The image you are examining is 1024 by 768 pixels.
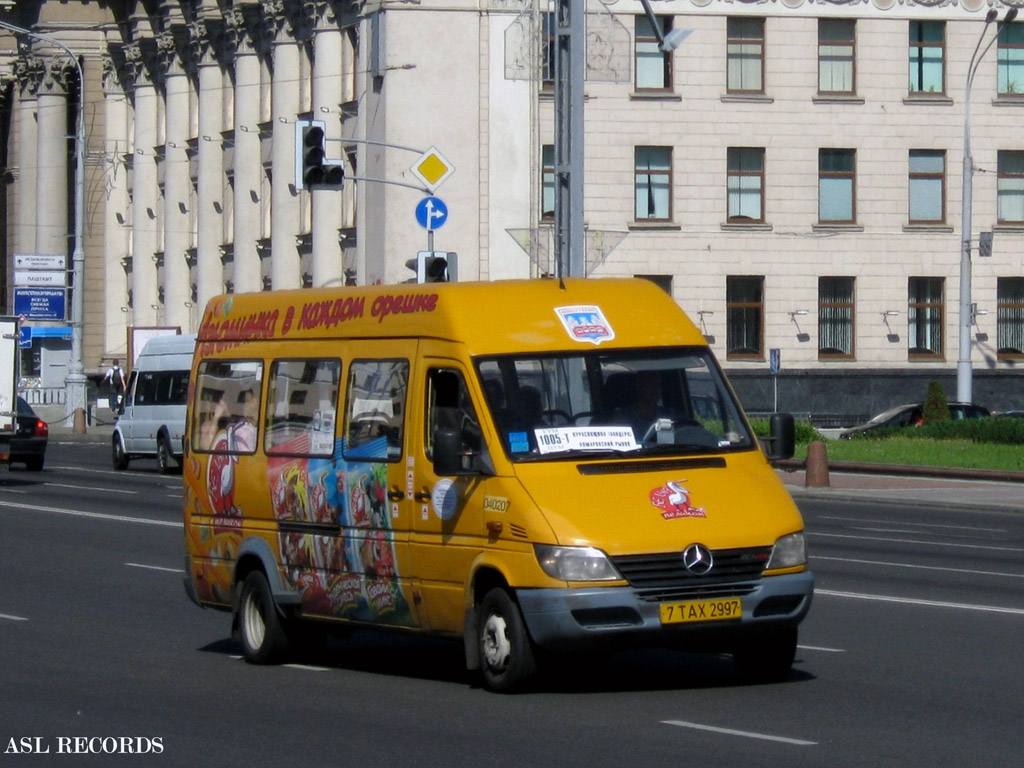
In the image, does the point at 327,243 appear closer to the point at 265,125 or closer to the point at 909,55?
the point at 265,125

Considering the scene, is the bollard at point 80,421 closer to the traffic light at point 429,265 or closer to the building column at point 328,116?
the building column at point 328,116

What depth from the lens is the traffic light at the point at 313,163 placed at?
98.1 feet

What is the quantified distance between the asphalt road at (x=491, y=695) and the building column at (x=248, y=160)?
138 ft

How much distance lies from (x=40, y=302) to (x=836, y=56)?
82.2 feet

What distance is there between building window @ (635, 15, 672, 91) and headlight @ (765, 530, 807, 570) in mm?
43104

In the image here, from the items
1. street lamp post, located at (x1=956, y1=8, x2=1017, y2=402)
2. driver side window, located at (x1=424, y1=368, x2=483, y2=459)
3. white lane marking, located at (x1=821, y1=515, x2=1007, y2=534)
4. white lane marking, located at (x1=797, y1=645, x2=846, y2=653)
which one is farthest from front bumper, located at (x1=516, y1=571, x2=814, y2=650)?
street lamp post, located at (x1=956, y1=8, x2=1017, y2=402)

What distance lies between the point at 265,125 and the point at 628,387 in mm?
48771

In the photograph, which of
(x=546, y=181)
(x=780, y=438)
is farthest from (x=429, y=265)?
(x=546, y=181)

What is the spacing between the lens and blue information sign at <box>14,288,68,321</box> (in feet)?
195

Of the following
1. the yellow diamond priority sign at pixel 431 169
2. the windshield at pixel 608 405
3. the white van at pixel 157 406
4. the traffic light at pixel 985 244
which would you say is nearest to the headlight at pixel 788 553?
the windshield at pixel 608 405

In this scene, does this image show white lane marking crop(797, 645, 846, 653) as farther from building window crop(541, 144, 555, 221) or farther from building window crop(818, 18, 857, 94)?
building window crop(818, 18, 857, 94)

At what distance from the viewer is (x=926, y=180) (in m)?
53.6

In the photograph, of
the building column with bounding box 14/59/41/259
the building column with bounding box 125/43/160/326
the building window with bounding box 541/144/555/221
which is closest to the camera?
the building window with bounding box 541/144/555/221

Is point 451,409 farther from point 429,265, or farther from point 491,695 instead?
point 429,265
